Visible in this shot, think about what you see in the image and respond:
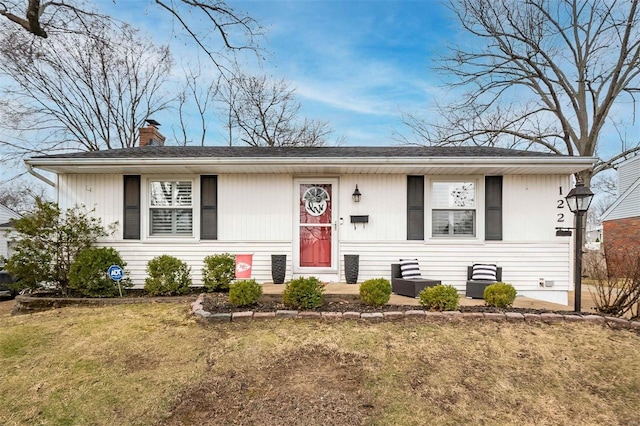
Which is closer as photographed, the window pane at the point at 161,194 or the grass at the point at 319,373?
the grass at the point at 319,373

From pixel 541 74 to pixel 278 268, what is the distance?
52.6 ft

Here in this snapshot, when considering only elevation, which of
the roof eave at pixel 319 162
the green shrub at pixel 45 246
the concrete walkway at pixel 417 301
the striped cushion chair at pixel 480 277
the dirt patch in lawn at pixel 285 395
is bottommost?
the dirt patch in lawn at pixel 285 395

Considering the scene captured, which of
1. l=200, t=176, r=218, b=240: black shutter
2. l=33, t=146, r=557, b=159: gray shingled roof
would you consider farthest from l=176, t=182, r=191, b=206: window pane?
l=33, t=146, r=557, b=159: gray shingled roof

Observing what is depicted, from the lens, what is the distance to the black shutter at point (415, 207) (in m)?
7.33

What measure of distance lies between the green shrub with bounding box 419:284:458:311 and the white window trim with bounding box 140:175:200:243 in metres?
4.67

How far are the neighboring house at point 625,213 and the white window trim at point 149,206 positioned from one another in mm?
16195

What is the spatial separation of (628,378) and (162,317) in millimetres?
5437

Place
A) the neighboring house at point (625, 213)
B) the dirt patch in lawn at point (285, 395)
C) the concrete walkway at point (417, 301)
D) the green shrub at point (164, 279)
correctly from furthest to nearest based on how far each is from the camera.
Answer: the neighboring house at point (625, 213)
the green shrub at point (164, 279)
the concrete walkway at point (417, 301)
the dirt patch in lawn at point (285, 395)

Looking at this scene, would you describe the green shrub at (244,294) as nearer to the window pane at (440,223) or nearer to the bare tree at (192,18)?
Answer: the window pane at (440,223)

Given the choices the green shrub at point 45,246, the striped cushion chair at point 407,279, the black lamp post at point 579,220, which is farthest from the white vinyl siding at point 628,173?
the green shrub at point 45,246

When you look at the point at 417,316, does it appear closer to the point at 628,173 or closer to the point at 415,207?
the point at 415,207

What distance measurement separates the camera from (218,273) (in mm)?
6695

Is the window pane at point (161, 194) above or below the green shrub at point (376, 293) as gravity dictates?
above

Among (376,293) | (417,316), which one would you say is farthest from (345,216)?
(417,316)
